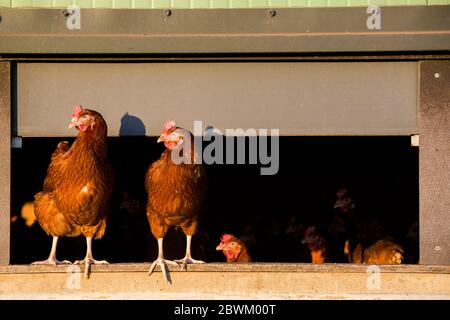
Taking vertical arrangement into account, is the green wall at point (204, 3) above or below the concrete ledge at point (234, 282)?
above

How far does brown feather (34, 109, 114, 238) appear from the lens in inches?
345

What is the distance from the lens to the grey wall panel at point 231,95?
28.5 feet

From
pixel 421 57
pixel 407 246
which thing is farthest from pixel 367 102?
pixel 407 246

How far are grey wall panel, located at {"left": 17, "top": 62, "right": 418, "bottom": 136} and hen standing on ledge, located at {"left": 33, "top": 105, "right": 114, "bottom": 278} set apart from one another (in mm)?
254

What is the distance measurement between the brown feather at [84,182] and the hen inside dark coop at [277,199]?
9.99ft

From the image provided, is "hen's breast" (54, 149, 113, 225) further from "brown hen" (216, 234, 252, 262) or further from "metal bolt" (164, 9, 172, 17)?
"brown hen" (216, 234, 252, 262)

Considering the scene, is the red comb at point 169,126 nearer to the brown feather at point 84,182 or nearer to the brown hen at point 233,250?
the brown feather at point 84,182

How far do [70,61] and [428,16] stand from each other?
2.79m

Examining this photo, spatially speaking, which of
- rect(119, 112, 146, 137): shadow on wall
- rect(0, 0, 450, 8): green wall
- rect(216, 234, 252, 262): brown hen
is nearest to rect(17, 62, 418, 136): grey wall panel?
rect(119, 112, 146, 137): shadow on wall

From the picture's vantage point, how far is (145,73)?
885 centimetres

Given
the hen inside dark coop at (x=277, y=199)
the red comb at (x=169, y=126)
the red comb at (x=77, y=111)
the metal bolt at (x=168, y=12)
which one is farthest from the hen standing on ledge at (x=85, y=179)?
the hen inside dark coop at (x=277, y=199)

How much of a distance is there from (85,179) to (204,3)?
166 cm

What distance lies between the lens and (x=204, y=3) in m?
8.57
